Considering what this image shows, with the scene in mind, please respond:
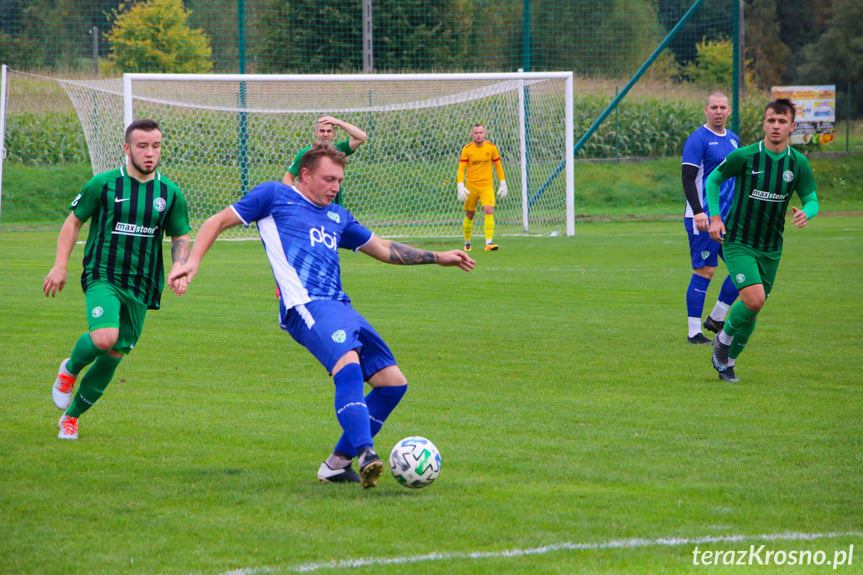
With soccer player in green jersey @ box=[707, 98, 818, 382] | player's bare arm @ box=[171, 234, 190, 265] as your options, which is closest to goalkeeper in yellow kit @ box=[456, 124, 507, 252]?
soccer player in green jersey @ box=[707, 98, 818, 382]

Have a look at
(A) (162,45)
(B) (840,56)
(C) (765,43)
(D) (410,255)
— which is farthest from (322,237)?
(C) (765,43)

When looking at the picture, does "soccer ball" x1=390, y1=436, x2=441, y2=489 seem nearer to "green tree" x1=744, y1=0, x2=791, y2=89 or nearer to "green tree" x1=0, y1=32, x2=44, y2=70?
"green tree" x1=0, y1=32, x2=44, y2=70

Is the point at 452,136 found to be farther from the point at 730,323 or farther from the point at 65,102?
the point at 730,323

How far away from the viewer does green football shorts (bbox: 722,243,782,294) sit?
25.0ft

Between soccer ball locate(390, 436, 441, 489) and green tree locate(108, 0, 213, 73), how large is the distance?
2417cm

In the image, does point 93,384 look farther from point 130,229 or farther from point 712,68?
point 712,68

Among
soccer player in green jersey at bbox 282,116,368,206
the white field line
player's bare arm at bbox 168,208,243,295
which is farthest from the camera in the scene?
soccer player in green jersey at bbox 282,116,368,206

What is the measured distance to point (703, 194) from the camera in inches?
394

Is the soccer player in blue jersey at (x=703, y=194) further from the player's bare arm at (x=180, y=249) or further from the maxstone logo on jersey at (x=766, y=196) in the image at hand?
the player's bare arm at (x=180, y=249)

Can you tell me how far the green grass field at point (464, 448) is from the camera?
4.05 m

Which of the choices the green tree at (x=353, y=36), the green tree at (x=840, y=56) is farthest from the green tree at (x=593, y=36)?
the green tree at (x=840, y=56)

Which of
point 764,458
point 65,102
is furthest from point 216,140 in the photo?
point 764,458

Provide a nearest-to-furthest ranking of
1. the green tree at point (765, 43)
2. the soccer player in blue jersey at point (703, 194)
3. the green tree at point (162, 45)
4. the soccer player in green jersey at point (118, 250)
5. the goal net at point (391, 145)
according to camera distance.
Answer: the soccer player in green jersey at point (118, 250)
the soccer player in blue jersey at point (703, 194)
the goal net at point (391, 145)
the green tree at point (162, 45)
the green tree at point (765, 43)

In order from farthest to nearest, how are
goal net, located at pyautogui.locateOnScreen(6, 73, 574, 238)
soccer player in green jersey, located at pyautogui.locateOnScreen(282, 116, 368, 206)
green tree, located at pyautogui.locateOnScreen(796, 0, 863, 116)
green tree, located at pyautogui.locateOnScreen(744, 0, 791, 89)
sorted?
1. green tree, located at pyautogui.locateOnScreen(744, 0, 791, 89)
2. green tree, located at pyautogui.locateOnScreen(796, 0, 863, 116)
3. goal net, located at pyautogui.locateOnScreen(6, 73, 574, 238)
4. soccer player in green jersey, located at pyautogui.locateOnScreen(282, 116, 368, 206)
